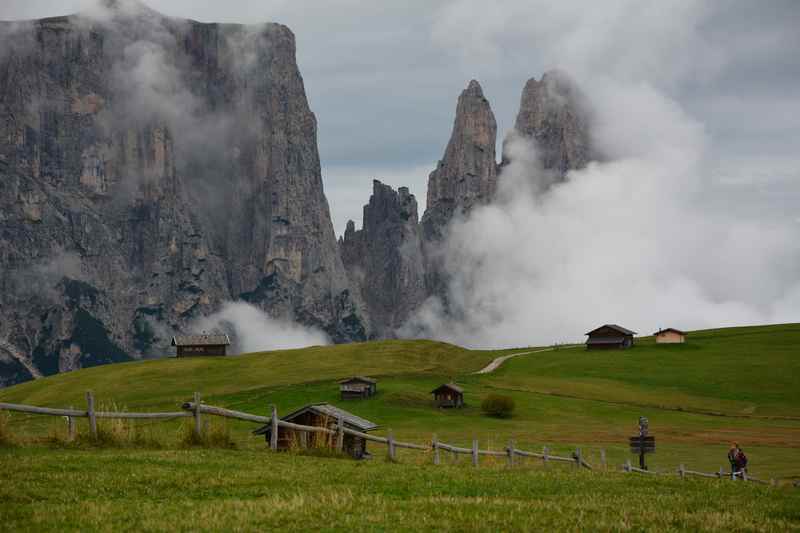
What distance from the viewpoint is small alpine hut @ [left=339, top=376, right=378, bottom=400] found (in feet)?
300

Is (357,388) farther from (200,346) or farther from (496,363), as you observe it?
(200,346)

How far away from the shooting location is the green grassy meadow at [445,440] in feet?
52.6

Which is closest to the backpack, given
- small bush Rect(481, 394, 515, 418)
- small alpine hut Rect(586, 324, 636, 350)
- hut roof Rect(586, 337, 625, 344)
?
small bush Rect(481, 394, 515, 418)

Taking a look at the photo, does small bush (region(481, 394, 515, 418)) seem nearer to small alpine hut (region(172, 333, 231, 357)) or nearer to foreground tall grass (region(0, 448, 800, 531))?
foreground tall grass (region(0, 448, 800, 531))

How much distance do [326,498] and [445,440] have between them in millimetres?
49291

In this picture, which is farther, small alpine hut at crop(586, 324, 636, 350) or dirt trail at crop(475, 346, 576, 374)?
small alpine hut at crop(586, 324, 636, 350)

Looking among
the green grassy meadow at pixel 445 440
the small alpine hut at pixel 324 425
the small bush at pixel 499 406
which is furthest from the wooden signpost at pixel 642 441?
the small bush at pixel 499 406

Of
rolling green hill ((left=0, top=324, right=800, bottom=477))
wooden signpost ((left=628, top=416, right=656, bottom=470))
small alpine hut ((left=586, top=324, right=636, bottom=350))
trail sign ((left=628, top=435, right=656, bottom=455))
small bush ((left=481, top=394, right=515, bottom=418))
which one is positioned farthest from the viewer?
small alpine hut ((left=586, top=324, right=636, bottom=350))

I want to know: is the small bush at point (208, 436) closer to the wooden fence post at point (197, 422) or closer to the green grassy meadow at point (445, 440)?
the wooden fence post at point (197, 422)

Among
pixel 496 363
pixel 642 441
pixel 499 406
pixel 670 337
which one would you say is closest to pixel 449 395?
pixel 499 406

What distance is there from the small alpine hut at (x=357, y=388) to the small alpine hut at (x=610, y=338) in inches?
2159

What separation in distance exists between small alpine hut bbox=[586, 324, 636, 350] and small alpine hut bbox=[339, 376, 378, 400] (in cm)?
5485

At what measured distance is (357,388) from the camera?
303 ft

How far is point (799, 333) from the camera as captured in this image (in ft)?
443
